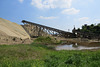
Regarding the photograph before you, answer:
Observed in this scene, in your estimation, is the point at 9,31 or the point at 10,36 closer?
the point at 10,36

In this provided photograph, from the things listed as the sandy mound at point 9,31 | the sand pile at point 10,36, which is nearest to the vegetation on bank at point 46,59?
the sand pile at point 10,36

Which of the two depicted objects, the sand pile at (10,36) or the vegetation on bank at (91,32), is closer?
the sand pile at (10,36)

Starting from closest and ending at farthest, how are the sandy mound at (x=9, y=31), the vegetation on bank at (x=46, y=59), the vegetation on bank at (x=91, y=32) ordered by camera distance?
the vegetation on bank at (x=46, y=59)
the sandy mound at (x=9, y=31)
the vegetation on bank at (x=91, y=32)

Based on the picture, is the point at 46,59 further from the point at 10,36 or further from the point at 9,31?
the point at 9,31

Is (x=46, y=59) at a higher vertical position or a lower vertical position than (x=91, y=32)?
lower

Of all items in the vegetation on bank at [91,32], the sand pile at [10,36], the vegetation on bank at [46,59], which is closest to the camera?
the vegetation on bank at [46,59]

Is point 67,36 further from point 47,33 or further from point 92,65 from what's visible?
point 92,65

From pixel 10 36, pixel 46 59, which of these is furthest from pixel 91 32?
pixel 46 59

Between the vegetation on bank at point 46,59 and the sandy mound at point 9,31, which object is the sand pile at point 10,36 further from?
the vegetation on bank at point 46,59

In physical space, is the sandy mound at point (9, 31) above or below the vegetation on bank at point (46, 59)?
above

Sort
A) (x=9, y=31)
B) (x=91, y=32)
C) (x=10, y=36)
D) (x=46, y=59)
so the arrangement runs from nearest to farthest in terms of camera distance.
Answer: (x=46, y=59), (x=10, y=36), (x=9, y=31), (x=91, y=32)

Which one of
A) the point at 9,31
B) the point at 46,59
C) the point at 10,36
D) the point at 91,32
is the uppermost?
the point at 9,31

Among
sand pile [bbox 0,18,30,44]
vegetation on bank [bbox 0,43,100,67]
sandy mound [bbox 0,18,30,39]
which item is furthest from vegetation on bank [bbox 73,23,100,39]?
vegetation on bank [bbox 0,43,100,67]

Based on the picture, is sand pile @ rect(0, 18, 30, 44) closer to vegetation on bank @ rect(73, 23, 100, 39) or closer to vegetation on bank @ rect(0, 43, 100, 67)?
vegetation on bank @ rect(0, 43, 100, 67)
